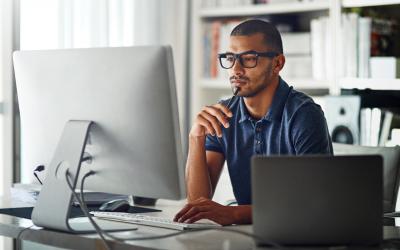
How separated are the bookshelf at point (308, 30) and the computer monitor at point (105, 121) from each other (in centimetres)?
212

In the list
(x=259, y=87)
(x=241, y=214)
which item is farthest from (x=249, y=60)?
(x=241, y=214)

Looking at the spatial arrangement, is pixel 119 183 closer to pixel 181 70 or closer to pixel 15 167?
pixel 15 167

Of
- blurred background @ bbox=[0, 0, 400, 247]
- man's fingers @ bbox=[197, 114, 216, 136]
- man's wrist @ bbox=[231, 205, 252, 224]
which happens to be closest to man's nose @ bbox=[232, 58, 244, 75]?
man's fingers @ bbox=[197, 114, 216, 136]

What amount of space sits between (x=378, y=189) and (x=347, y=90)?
2230 millimetres

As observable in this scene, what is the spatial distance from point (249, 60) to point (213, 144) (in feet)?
1.18

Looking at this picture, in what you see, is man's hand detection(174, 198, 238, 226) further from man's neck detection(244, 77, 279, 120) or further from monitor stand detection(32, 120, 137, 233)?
man's neck detection(244, 77, 279, 120)

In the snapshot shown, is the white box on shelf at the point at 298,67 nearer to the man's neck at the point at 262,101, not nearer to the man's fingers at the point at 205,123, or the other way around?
the man's neck at the point at 262,101

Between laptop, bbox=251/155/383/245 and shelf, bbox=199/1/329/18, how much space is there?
2406 millimetres

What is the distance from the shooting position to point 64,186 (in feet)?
6.51

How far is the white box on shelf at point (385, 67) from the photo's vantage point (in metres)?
3.71

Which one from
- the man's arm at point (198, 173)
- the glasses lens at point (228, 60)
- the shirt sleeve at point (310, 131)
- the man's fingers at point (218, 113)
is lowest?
the man's arm at point (198, 173)

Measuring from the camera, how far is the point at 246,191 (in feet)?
8.63

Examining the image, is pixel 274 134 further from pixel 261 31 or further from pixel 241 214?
pixel 241 214

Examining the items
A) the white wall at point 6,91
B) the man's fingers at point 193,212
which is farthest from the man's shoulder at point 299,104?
the white wall at point 6,91
